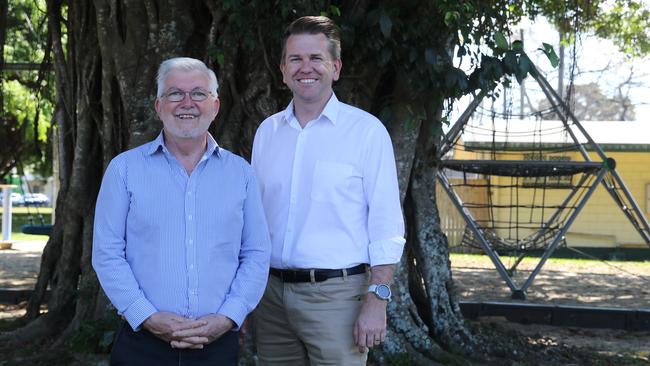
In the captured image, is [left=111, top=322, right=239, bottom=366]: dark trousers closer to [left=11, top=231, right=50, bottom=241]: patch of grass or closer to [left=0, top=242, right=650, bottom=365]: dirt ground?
[left=0, top=242, right=650, bottom=365]: dirt ground

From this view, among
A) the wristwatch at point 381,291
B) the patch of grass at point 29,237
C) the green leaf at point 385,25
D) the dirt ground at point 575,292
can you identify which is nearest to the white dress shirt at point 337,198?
the wristwatch at point 381,291

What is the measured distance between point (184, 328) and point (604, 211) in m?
18.9

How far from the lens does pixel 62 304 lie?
762 cm

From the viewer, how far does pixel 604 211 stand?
2091cm

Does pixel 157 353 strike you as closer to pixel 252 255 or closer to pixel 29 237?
pixel 252 255

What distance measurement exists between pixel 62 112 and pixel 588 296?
22.4 ft

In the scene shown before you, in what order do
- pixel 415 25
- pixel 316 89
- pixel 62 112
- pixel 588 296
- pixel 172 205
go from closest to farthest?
pixel 172 205, pixel 316 89, pixel 415 25, pixel 62 112, pixel 588 296

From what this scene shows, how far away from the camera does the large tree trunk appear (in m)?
6.38

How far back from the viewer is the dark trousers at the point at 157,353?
10.8 ft

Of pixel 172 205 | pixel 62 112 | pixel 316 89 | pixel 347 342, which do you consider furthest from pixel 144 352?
pixel 62 112

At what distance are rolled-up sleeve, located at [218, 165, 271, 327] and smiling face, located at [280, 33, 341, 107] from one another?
393 millimetres

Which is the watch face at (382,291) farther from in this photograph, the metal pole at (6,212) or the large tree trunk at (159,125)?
the metal pole at (6,212)

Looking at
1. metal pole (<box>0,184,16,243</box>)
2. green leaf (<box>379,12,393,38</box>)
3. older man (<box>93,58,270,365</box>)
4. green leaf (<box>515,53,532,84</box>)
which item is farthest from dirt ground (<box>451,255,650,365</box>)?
metal pole (<box>0,184,16,243</box>)

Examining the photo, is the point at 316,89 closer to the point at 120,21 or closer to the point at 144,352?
the point at 144,352
